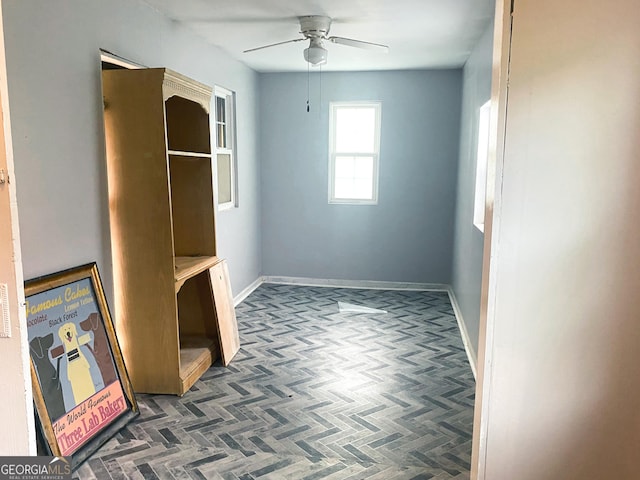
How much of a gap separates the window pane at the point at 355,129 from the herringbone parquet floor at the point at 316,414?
96.4 inches

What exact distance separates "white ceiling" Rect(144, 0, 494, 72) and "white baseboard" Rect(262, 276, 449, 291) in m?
2.69

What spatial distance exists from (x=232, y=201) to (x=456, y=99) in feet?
9.52

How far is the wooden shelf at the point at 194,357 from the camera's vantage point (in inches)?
129

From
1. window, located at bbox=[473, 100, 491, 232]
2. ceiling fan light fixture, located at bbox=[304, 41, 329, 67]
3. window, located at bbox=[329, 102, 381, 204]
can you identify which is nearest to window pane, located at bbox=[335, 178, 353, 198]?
window, located at bbox=[329, 102, 381, 204]

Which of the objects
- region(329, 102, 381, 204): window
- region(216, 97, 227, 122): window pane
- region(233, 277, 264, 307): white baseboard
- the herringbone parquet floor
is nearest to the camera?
the herringbone parquet floor

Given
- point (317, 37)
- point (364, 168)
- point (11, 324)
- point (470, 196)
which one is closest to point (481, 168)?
point (470, 196)

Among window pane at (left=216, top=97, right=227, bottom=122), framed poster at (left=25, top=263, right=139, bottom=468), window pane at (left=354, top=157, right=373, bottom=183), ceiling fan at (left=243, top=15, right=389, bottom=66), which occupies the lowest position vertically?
framed poster at (left=25, top=263, right=139, bottom=468)

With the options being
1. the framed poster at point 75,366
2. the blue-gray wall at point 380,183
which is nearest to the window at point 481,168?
the blue-gray wall at point 380,183

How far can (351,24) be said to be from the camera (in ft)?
12.6

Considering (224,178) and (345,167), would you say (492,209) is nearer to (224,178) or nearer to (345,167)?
(224,178)

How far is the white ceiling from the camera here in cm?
334

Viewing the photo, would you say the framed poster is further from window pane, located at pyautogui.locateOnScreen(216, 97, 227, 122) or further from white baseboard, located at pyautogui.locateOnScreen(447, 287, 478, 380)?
window pane, located at pyautogui.locateOnScreen(216, 97, 227, 122)

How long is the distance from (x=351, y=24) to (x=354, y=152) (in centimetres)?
234

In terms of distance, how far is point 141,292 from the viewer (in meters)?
3.13
